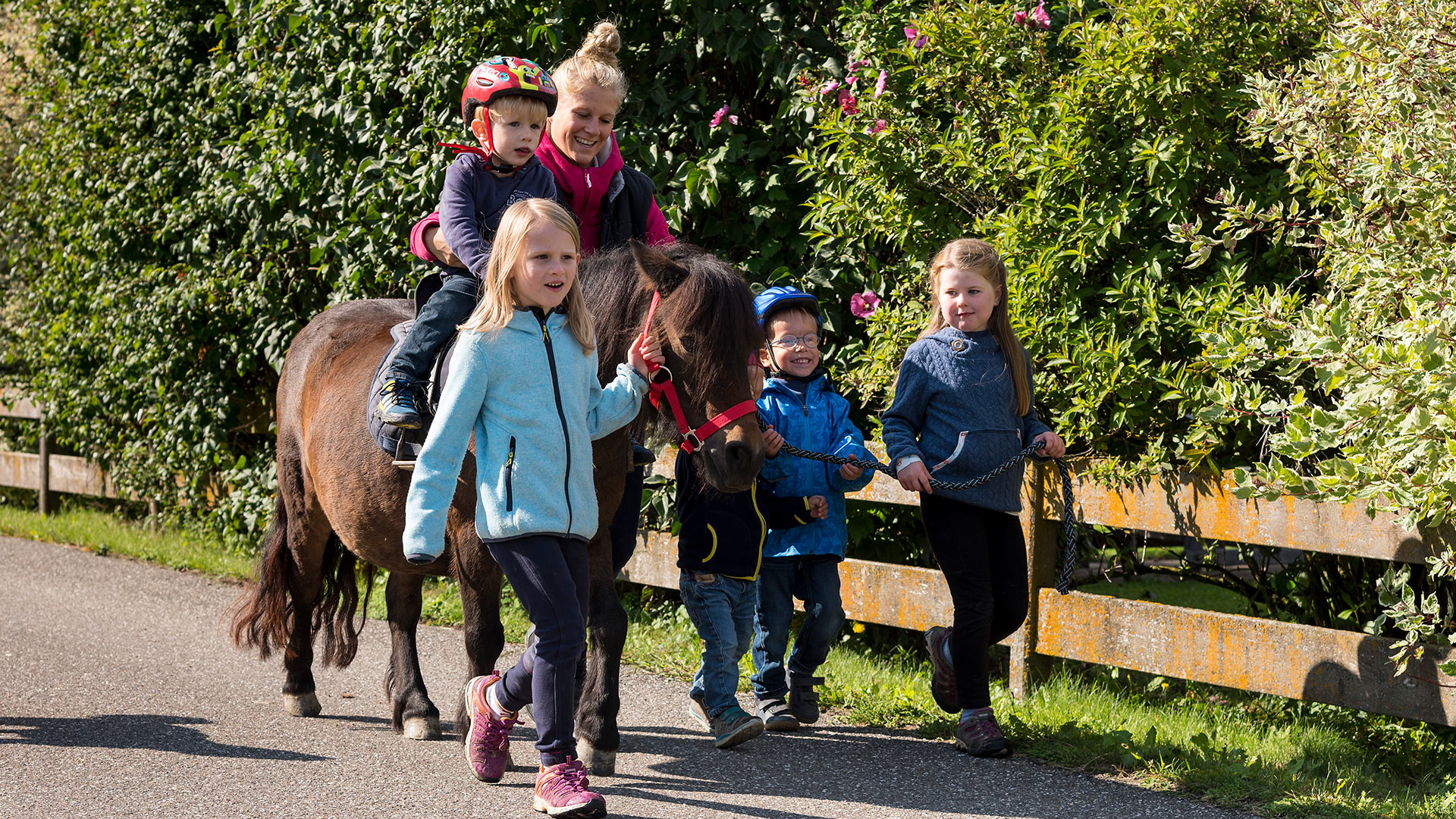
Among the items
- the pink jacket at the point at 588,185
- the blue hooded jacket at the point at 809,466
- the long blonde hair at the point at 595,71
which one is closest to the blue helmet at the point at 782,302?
the blue hooded jacket at the point at 809,466

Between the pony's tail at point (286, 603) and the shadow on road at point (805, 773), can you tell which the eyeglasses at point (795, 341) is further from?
the pony's tail at point (286, 603)

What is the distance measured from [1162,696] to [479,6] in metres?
4.75

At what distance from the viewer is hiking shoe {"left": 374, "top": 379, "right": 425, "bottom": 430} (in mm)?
4113

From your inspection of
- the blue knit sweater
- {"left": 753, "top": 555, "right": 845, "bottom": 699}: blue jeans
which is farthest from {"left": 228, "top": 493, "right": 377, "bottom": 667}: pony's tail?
the blue knit sweater

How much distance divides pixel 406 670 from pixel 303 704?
558 millimetres

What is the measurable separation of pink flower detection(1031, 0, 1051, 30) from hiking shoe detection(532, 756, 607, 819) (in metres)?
3.37

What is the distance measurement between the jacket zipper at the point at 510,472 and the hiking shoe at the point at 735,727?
134 cm

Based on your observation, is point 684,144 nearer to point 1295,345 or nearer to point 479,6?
point 479,6

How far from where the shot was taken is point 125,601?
302 inches

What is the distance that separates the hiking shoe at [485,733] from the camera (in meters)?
4.13

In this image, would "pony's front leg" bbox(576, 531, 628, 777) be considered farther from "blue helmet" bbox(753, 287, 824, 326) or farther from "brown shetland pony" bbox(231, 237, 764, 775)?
"blue helmet" bbox(753, 287, 824, 326)

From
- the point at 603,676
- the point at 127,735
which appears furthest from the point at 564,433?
the point at 127,735

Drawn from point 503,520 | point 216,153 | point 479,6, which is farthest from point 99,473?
point 503,520

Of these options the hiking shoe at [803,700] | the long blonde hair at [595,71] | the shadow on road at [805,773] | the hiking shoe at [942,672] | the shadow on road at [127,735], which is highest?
the long blonde hair at [595,71]
